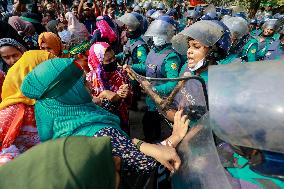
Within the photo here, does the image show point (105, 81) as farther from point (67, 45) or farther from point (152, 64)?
point (67, 45)

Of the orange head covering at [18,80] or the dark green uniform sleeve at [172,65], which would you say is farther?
the dark green uniform sleeve at [172,65]

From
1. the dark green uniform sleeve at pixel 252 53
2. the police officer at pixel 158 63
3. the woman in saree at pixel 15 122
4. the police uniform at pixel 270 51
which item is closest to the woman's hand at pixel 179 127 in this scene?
the woman in saree at pixel 15 122

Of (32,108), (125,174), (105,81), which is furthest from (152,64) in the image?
(125,174)

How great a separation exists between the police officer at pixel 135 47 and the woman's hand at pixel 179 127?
319 cm

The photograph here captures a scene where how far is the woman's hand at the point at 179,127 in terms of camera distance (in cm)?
146

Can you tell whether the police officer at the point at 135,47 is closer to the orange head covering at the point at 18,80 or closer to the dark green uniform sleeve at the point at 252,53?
the dark green uniform sleeve at the point at 252,53

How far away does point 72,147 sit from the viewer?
1073 mm

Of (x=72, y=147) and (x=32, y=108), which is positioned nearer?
(x=72, y=147)

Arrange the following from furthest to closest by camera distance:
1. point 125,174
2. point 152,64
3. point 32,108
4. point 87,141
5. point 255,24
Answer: point 255,24
point 152,64
point 32,108
point 125,174
point 87,141

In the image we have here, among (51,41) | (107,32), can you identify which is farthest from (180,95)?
(107,32)

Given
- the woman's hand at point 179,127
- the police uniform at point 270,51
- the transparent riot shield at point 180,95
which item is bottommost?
the police uniform at point 270,51

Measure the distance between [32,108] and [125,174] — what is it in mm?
1072

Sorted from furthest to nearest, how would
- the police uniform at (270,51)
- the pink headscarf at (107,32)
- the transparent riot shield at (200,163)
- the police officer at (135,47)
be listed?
the pink headscarf at (107,32)
the police uniform at (270,51)
the police officer at (135,47)
the transparent riot shield at (200,163)

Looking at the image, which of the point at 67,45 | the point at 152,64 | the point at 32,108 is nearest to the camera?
the point at 32,108
